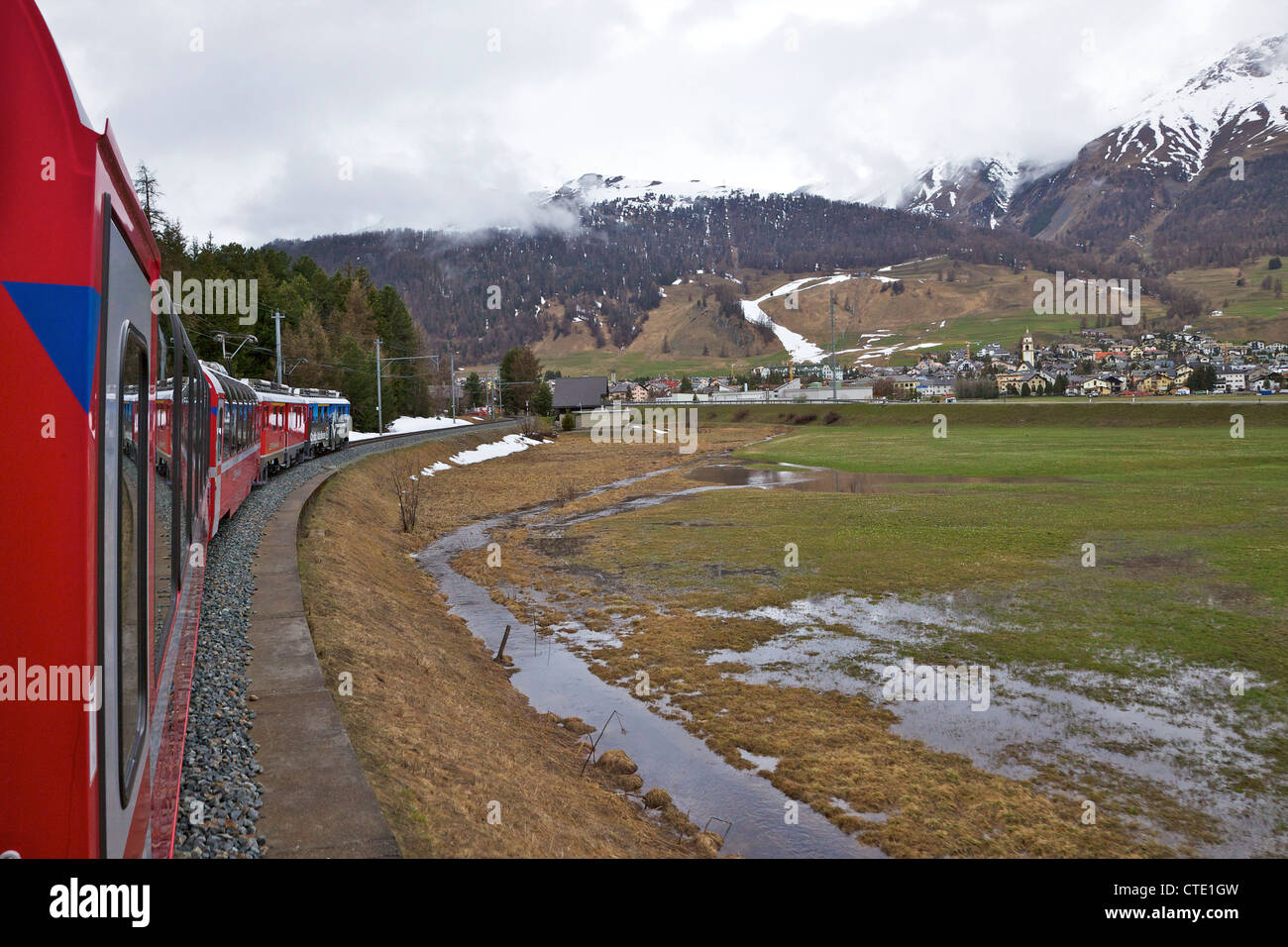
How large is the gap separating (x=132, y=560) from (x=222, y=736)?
5.04 m

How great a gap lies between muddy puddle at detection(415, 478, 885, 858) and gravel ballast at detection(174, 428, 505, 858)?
495 cm

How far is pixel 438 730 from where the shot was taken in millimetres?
10422

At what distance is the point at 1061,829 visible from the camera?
8.71 m

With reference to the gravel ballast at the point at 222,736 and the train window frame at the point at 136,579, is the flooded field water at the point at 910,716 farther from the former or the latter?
the train window frame at the point at 136,579

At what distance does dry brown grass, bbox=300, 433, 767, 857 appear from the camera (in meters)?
7.59

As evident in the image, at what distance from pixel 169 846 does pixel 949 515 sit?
2927 cm

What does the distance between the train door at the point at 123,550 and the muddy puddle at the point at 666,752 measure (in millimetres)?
6839

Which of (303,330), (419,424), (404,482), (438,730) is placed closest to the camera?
(438,730)

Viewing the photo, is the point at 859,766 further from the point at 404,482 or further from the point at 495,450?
the point at 495,450

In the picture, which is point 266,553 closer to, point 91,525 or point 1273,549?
point 91,525

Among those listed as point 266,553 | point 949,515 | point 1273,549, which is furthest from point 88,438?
point 949,515

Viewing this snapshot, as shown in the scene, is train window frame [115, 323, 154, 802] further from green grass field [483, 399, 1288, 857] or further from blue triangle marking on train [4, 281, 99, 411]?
green grass field [483, 399, 1288, 857]

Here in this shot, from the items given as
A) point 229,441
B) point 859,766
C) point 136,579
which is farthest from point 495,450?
point 136,579

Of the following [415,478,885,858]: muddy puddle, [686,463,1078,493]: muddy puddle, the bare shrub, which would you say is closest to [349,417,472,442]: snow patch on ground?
the bare shrub
